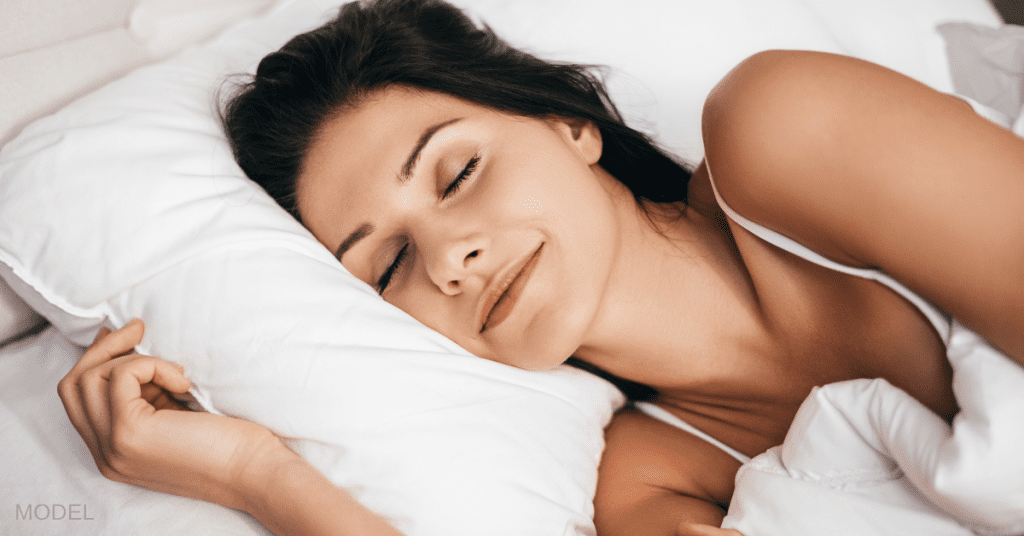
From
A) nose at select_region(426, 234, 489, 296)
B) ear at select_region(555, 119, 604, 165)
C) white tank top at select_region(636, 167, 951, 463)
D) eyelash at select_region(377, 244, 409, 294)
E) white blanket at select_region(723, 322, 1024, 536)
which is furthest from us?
ear at select_region(555, 119, 604, 165)

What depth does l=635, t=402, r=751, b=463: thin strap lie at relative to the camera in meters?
1.14

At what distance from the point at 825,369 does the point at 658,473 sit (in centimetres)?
36

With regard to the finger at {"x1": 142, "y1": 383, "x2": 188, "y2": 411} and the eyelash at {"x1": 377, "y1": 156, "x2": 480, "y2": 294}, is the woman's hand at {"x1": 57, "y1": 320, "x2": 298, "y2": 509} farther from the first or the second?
the eyelash at {"x1": 377, "y1": 156, "x2": 480, "y2": 294}

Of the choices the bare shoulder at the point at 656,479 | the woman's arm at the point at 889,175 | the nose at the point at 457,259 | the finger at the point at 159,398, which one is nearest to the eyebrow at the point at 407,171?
the nose at the point at 457,259

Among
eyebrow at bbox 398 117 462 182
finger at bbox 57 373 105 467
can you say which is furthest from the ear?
finger at bbox 57 373 105 467

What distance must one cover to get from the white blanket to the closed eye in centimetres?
63

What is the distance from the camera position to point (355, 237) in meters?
0.95

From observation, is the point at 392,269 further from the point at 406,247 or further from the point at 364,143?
the point at 364,143

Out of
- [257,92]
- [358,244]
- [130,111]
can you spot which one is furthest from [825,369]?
[130,111]

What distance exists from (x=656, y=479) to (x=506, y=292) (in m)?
0.49

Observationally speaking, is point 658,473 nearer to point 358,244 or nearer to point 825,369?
point 825,369

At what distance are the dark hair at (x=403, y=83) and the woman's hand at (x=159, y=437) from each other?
15.9 inches

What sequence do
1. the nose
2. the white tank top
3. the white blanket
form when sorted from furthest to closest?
1. the nose
2. the white tank top
3. the white blanket

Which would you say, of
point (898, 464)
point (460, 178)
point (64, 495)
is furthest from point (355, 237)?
point (898, 464)
